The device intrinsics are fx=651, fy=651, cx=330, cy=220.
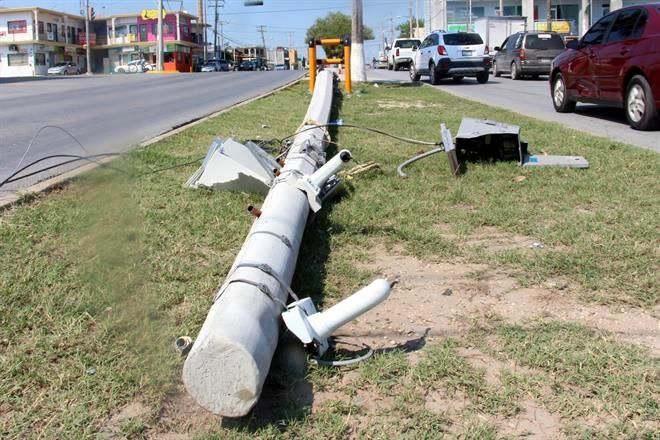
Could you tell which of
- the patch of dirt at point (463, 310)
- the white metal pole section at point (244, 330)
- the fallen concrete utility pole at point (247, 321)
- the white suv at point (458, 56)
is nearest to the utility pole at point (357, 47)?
the white suv at point (458, 56)

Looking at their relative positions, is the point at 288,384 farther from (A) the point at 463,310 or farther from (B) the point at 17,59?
(B) the point at 17,59

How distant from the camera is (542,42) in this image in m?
23.7

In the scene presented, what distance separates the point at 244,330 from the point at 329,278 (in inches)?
51.6

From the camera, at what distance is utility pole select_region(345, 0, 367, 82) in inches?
839

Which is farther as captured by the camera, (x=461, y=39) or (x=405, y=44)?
(x=405, y=44)

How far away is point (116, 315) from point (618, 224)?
11.0 ft

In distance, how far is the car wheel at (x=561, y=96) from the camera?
39.4ft

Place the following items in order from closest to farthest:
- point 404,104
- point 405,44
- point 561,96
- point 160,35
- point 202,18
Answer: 1. point 561,96
2. point 404,104
3. point 405,44
4. point 160,35
5. point 202,18

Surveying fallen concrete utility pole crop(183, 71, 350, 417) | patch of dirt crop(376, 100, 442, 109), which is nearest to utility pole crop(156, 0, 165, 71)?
patch of dirt crop(376, 100, 442, 109)

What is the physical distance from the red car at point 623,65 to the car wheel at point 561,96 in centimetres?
28

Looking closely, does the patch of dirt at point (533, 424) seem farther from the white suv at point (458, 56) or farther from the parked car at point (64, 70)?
the parked car at point (64, 70)

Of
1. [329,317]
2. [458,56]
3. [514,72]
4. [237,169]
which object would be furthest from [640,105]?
[514,72]

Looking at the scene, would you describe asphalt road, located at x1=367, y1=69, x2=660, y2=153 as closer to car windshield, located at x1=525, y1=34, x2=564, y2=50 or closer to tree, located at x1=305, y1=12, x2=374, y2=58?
car windshield, located at x1=525, y1=34, x2=564, y2=50

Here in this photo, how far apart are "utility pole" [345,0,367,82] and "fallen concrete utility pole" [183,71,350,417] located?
1827 cm
